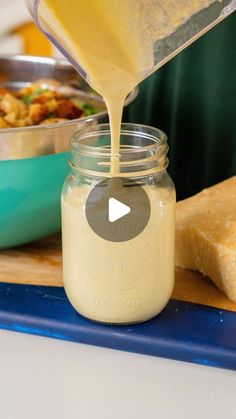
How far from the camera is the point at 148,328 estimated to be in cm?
102

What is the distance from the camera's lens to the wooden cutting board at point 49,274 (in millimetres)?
1097

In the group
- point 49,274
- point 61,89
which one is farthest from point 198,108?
point 49,274

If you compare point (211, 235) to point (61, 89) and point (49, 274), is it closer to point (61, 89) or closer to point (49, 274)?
point (49, 274)

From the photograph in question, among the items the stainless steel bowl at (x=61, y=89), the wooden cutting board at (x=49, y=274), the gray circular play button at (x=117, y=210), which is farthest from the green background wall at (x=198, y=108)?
the gray circular play button at (x=117, y=210)

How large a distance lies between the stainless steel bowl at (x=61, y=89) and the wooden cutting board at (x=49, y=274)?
16 cm

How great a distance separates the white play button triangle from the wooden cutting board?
163 mm

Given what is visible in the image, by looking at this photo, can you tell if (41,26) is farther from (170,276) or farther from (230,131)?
(230,131)

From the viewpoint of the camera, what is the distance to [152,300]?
1.02m

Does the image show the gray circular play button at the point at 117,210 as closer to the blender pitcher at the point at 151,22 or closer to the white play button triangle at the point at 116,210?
the white play button triangle at the point at 116,210

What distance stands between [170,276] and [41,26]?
1.08 ft

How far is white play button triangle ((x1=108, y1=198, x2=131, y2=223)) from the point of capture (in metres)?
0.99

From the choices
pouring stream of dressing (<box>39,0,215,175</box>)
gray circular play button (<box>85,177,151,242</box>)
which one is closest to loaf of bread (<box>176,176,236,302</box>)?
gray circular play button (<box>85,177,151,242</box>)

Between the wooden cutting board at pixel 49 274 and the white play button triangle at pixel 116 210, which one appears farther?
the wooden cutting board at pixel 49 274

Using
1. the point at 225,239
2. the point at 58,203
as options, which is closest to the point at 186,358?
the point at 225,239
